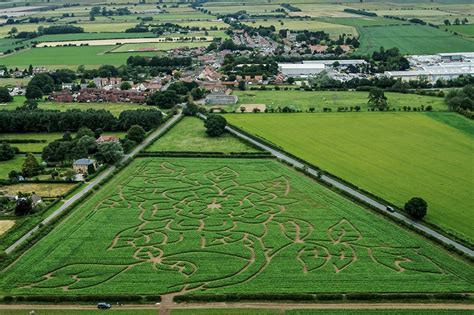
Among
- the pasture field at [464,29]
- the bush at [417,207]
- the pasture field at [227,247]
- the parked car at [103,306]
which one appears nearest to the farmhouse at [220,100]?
the pasture field at [227,247]

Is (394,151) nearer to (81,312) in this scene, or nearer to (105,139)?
(105,139)

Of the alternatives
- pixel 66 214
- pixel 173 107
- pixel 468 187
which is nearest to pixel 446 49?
pixel 173 107

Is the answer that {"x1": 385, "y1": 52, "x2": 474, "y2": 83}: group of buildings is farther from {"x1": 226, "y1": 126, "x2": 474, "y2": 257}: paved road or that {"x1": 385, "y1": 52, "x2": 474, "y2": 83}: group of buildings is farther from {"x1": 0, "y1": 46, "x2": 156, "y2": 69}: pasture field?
{"x1": 0, "y1": 46, "x2": 156, "y2": 69}: pasture field

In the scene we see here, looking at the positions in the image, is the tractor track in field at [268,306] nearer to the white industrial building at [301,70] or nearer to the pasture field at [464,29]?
the white industrial building at [301,70]

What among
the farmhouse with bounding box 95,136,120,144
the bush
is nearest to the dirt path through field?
the bush

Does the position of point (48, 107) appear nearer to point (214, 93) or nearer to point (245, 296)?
point (214, 93)
